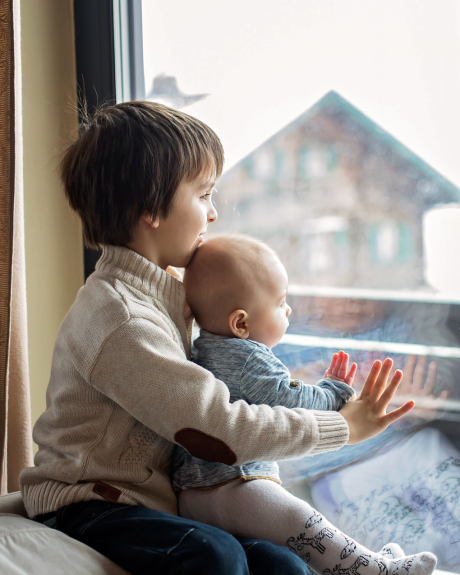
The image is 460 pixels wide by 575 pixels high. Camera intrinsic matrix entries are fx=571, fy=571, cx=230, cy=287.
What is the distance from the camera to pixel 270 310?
43.3 inches

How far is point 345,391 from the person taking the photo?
111 cm

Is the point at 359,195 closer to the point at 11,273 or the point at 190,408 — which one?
the point at 190,408

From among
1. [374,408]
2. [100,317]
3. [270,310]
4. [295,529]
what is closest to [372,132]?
[270,310]

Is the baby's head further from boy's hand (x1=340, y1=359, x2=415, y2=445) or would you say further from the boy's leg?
the boy's leg

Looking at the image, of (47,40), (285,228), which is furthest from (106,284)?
(47,40)

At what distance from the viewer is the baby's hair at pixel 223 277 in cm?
108

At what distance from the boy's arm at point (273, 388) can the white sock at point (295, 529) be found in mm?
146

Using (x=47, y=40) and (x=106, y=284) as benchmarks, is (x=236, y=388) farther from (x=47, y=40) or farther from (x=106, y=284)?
(x=47, y=40)

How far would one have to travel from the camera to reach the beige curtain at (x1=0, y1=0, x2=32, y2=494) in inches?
51.2

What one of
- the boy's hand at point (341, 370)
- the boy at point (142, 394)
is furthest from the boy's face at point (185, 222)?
the boy's hand at point (341, 370)

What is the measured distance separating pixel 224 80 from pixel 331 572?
1.16 m

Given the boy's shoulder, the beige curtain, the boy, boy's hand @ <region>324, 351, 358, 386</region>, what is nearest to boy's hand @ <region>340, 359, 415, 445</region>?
the boy

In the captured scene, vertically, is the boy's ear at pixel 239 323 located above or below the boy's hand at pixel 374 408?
above

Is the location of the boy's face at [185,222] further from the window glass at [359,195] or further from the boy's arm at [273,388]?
the window glass at [359,195]
